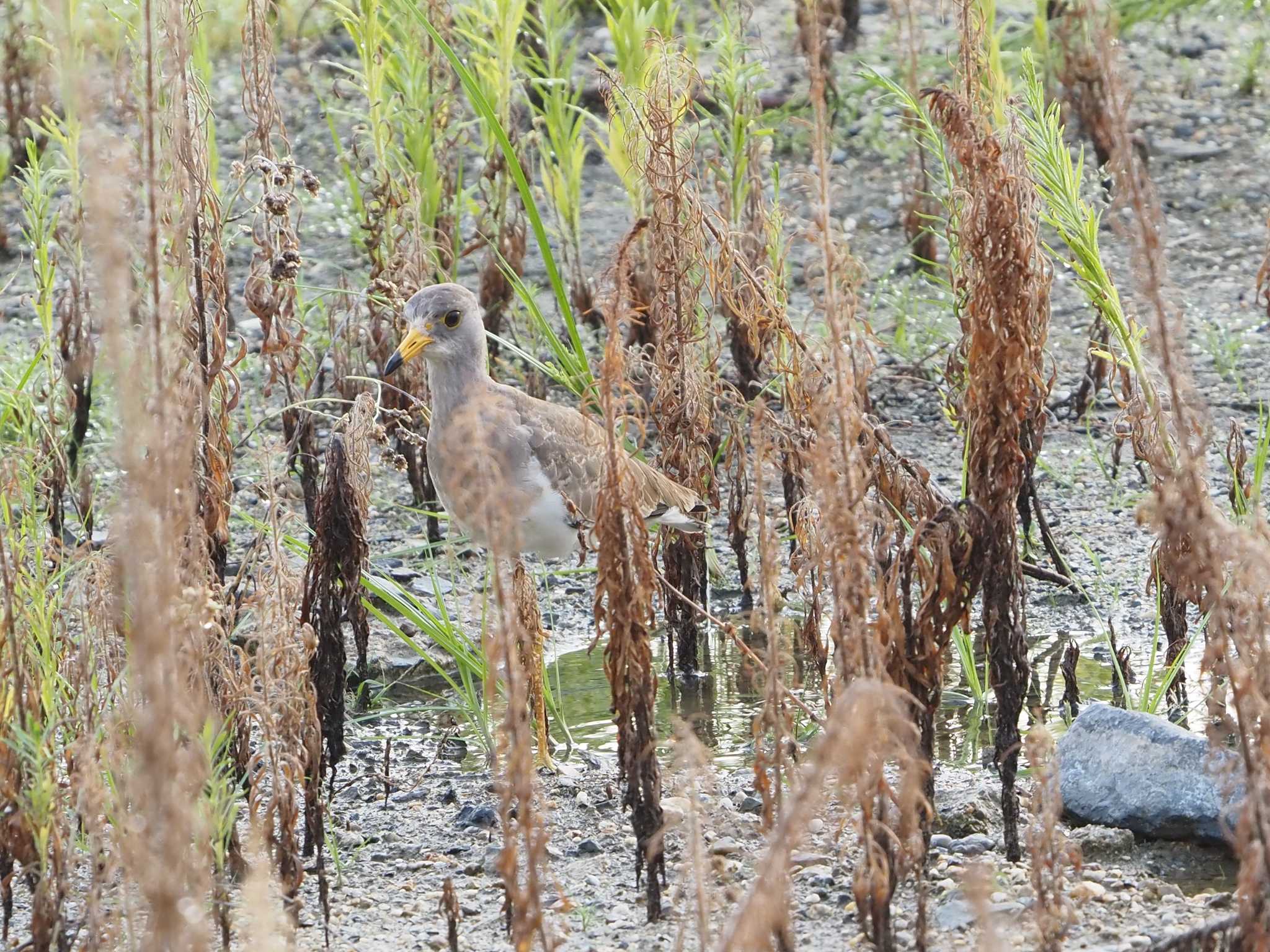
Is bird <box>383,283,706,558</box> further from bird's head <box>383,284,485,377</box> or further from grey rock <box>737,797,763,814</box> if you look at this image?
grey rock <box>737,797,763,814</box>

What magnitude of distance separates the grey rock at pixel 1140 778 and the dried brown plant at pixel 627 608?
1.27 meters

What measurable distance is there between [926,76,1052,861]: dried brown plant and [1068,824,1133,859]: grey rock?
53 centimetres

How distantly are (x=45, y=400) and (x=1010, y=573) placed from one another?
3.77m

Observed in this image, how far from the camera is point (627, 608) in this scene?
362 cm

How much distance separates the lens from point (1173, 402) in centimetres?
313

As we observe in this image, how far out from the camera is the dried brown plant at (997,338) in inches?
151

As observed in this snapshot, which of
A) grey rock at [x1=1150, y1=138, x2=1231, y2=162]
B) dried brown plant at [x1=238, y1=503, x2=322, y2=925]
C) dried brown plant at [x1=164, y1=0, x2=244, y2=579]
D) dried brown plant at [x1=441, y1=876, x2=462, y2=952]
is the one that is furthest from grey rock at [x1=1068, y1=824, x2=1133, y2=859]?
grey rock at [x1=1150, y1=138, x2=1231, y2=162]

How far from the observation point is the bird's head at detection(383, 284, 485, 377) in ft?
18.3

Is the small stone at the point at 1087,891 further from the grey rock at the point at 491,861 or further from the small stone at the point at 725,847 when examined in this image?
the grey rock at the point at 491,861

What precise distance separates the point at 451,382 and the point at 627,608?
2.27m

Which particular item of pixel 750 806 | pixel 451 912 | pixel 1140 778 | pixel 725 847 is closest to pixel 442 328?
pixel 750 806

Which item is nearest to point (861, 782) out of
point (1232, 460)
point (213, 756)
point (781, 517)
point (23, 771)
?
point (213, 756)

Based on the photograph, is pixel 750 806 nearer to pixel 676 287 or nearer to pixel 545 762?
pixel 545 762

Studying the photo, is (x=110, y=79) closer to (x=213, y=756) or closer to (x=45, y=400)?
(x=45, y=400)
